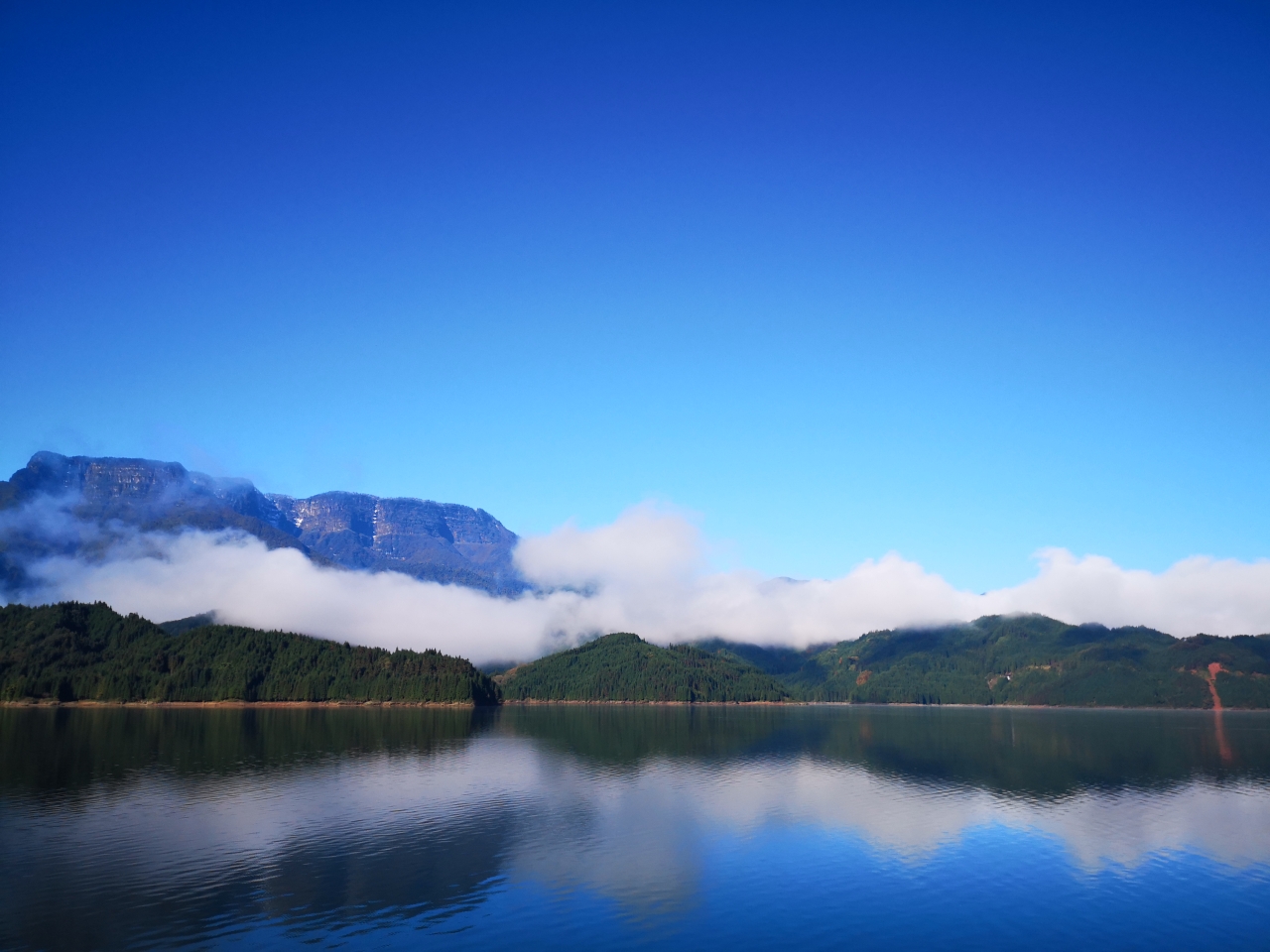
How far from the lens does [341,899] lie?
4803 cm

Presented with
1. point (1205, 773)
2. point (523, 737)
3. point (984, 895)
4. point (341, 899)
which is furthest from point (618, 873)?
point (523, 737)

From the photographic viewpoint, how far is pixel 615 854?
2427 inches

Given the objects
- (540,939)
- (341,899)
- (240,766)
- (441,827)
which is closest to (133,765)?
(240,766)

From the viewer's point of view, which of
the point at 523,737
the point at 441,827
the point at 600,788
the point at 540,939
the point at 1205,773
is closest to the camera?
the point at 540,939

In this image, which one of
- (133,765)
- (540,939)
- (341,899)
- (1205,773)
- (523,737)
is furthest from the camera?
(523,737)

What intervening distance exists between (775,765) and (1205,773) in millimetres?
61358

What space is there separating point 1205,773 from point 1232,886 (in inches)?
2977

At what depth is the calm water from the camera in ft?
145

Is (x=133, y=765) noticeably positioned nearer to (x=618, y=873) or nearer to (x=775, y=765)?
(x=618, y=873)

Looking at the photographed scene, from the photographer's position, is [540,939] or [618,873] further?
[618,873]

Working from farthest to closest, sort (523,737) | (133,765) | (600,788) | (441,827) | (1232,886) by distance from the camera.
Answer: (523,737) < (133,765) < (600,788) < (441,827) < (1232,886)

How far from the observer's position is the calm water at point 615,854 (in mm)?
44312

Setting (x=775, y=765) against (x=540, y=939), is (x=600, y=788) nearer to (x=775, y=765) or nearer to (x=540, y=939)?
(x=775, y=765)

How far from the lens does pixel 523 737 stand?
174m
